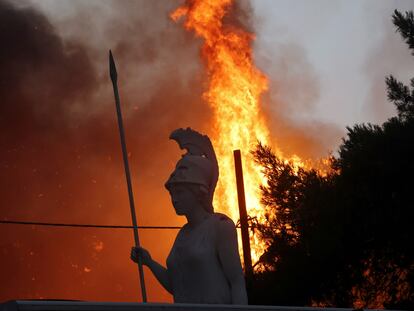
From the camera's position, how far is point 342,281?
18.7m

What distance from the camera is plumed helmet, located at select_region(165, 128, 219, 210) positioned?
773 centimetres

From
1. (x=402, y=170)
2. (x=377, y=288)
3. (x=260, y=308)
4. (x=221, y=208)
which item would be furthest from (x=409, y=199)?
(x=260, y=308)

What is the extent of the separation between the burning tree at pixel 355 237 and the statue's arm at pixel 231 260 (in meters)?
10.8

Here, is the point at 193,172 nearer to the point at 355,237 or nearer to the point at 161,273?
the point at 161,273

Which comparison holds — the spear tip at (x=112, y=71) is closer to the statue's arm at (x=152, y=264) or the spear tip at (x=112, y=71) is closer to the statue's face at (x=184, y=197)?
the statue's face at (x=184, y=197)

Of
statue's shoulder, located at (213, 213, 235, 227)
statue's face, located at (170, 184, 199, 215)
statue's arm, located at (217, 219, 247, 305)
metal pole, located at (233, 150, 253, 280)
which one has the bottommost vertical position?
statue's arm, located at (217, 219, 247, 305)

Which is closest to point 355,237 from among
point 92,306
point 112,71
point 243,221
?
point 243,221

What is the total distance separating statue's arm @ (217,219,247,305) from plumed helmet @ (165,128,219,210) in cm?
40

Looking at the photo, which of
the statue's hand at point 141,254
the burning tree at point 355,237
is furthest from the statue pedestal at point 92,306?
the burning tree at point 355,237

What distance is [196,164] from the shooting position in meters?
7.81

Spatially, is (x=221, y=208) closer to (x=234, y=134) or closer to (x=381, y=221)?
(x=234, y=134)

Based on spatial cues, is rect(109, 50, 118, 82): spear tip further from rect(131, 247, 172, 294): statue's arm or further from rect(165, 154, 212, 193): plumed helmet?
rect(131, 247, 172, 294): statue's arm

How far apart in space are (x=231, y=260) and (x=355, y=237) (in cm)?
1155

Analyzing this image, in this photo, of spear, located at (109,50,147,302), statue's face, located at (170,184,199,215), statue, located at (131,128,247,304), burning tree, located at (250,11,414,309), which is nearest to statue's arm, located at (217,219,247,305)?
statue, located at (131,128,247,304)
